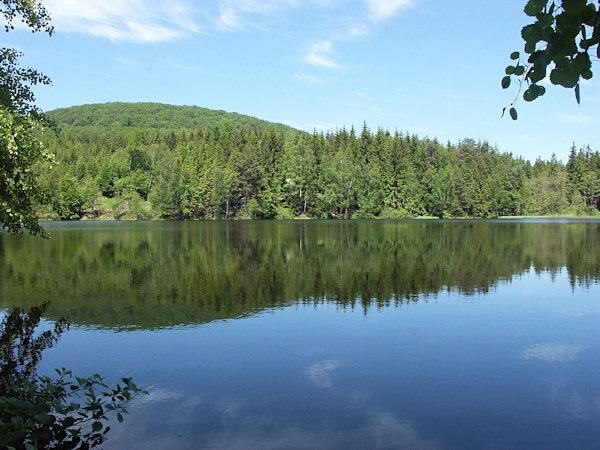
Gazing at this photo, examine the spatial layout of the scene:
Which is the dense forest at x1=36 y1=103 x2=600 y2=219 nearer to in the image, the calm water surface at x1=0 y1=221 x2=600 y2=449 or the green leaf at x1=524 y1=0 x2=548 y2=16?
the calm water surface at x1=0 y1=221 x2=600 y2=449

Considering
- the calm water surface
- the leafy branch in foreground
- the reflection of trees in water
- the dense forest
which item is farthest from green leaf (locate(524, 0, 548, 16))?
the dense forest

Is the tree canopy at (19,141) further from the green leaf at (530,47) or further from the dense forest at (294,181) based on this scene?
the dense forest at (294,181)

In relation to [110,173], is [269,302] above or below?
below

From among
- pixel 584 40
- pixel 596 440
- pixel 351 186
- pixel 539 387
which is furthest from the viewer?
pixel 351 186

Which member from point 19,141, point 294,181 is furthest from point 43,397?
point 294,181

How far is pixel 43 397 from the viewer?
5.85 metres

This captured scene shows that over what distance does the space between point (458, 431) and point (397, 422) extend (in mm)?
863

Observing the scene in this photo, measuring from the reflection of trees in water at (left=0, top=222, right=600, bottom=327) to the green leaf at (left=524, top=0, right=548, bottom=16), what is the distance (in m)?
11.9

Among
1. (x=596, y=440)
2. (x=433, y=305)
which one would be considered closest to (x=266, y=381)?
(x=596, y=440)

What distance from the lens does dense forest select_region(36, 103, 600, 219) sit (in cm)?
10838

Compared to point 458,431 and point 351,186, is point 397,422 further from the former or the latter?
point 351,186

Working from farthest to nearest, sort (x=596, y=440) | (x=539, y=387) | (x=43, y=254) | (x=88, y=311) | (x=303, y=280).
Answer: (x=43, y=254) < (x=303, y=280) < (x=88, y=311) < (x=539, y=387) < (x=596, y=440)

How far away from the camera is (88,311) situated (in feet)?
47.2

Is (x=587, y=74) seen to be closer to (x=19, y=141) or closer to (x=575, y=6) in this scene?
(x=575, y=6)
